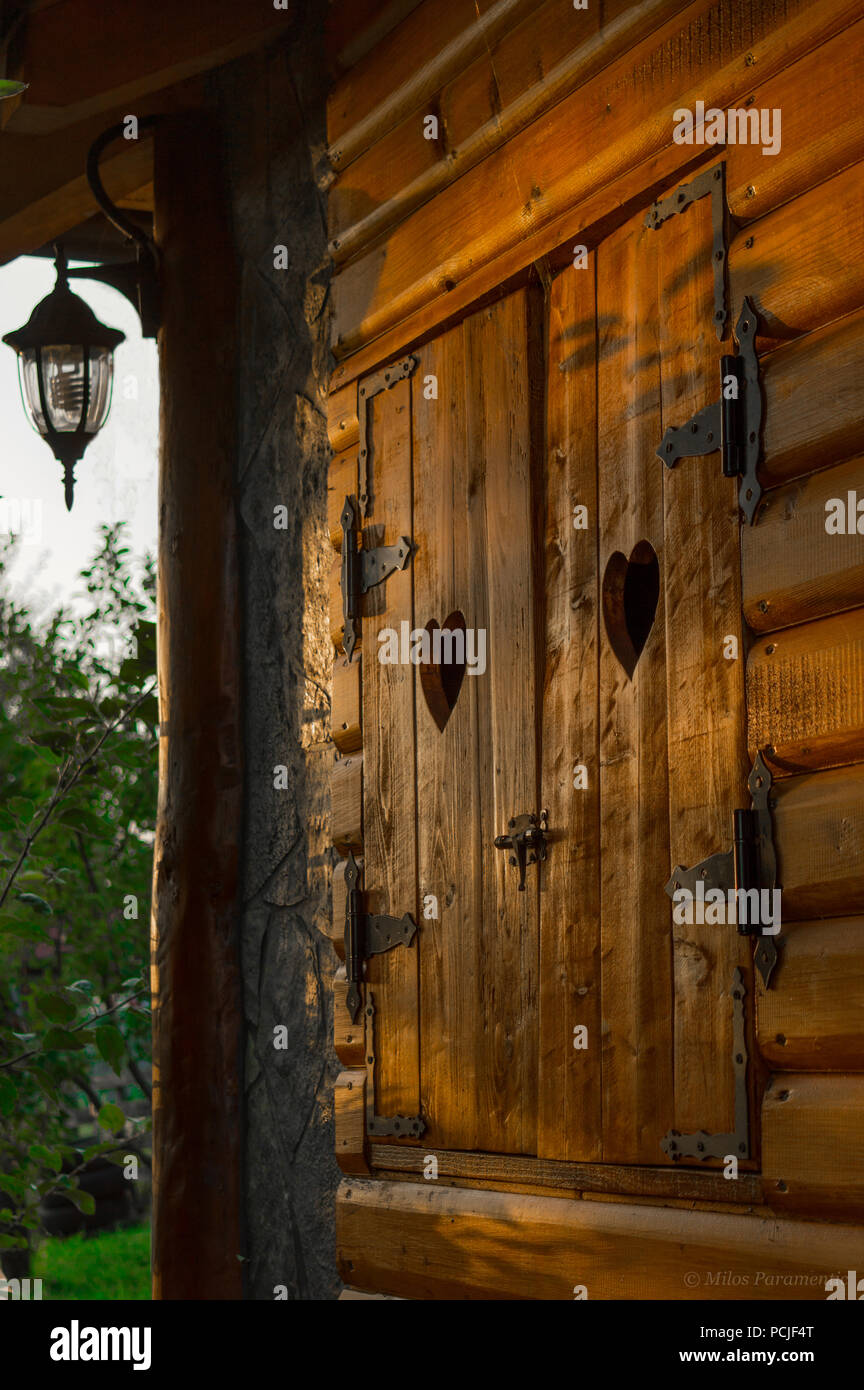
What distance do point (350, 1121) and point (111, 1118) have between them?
2.28 ft

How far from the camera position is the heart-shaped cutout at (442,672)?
370 cm

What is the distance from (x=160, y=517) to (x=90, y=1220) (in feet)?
22.6

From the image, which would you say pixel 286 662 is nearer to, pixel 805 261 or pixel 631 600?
pixel 631 600

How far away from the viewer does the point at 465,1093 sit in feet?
11.5

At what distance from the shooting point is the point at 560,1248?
3.10 m

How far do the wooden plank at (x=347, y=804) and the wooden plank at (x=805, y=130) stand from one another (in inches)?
70.8

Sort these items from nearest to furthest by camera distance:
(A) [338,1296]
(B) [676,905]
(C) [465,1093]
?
(B) [676,905]
(C) [465,1093]
(A) [338,1296]

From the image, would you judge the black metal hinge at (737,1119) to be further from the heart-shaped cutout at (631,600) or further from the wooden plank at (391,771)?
the wooden plank at (391,771)

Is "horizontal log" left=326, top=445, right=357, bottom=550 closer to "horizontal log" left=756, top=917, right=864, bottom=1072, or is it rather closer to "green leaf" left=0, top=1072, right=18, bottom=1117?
"green leaf" left=0, top=1072, right=18, bottom=1117

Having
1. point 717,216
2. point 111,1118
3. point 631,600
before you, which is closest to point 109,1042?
point 111,1118

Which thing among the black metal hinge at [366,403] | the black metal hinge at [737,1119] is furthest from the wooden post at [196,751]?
the black metal hinge at [737,1119]
